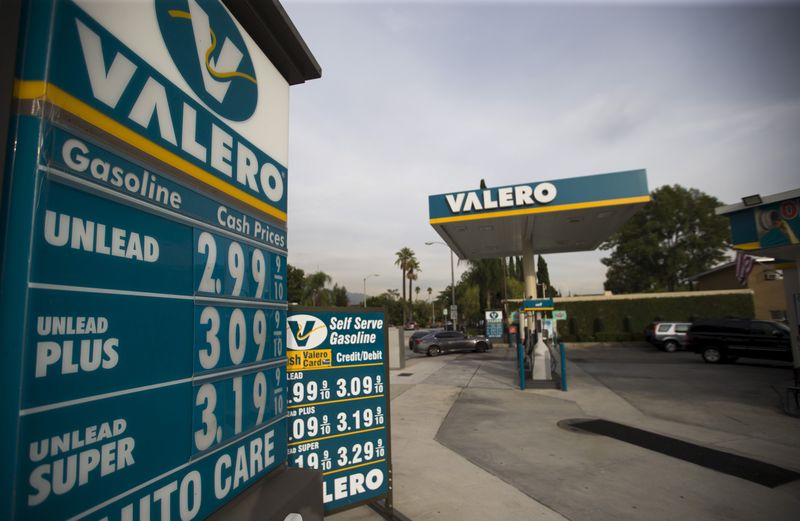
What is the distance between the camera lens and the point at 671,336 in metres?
23.8

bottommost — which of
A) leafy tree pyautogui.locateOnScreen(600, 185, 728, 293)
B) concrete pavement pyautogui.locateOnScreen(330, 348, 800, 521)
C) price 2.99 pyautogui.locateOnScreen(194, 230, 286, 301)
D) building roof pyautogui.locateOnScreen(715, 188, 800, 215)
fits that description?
concrete pavement pyautogui.locateOnScreen(330, 348, 800, 521)

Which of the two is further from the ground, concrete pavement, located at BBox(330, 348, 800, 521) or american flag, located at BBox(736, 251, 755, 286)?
american flag, located at BBox(736, 251, 755, 286)

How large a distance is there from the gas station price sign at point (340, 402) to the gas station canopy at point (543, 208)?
28.6 ft

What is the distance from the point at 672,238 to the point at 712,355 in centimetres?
3886

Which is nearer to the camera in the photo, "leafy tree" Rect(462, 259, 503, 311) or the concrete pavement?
the concrete pavement

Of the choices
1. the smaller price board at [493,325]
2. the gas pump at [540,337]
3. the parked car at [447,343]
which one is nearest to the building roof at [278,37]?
the gas pump at [540,337]

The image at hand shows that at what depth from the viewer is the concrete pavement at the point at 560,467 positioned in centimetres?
444

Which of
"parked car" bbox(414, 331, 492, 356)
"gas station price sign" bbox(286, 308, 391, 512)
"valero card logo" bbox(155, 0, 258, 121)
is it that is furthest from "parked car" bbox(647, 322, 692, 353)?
"valero card logo" bbox(155, 0, 258, 121)

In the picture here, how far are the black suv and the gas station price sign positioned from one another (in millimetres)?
18928

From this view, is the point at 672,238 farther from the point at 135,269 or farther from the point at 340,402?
the point at 135,269

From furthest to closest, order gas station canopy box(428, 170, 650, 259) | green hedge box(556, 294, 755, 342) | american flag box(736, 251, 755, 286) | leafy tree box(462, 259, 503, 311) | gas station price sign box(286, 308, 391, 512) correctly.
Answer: leafy tree box(462, 259, 503, 311) → green hedge box(556, 294, 755, 342) → american flag box(736, 251, 755, 286) → gas station canopy box(428, 170, 650, 259) → gas station price sign box(286, 308, 391, 512)

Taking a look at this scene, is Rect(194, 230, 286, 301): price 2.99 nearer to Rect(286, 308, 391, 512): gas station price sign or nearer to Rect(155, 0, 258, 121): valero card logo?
Rect(155, 0, 258, 121): valero card logo

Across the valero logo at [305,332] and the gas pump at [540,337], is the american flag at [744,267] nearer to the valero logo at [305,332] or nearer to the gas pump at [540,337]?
the gas pump at [540,337]

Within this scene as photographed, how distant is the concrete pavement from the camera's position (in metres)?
4.44
